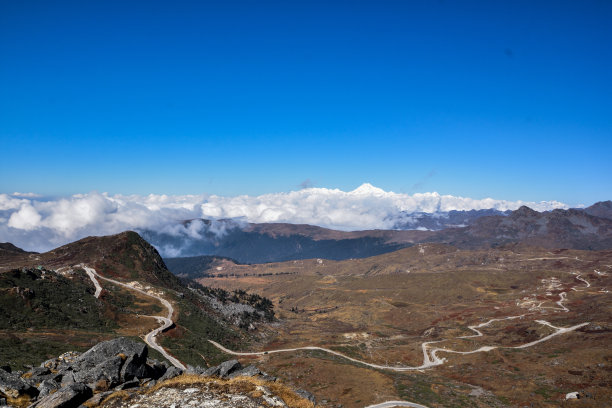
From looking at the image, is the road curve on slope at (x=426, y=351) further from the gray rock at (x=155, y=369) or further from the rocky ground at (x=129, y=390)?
the rocky ground at (x=129, y=390)

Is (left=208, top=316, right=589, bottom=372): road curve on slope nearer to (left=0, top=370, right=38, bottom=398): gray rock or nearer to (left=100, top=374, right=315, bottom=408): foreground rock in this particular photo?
(left=100, top=374, right=315, bottom=408): foreground rock

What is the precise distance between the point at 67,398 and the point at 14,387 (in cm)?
589

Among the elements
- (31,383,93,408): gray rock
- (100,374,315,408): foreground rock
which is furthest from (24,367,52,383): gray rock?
(100,374,315,408): foreground rock

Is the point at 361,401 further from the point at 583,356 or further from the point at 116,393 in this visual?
the point at 583,356

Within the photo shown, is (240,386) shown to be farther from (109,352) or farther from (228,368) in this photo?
(109,352)

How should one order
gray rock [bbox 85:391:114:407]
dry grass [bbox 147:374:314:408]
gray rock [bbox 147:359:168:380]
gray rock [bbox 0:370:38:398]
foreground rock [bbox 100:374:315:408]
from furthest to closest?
1. gray rock [bbox 147:359:168:380]
2. dry grass [bbox 147:374:314:408]
3. gray rock [bbox 0:370:38:398]
4. gray rock [bbox 85:391:114:407]
5. foreground rock [bbox 100:374:315:408]

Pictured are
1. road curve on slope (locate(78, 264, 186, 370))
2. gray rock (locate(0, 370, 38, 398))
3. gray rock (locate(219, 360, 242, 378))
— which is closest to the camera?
gray rock (locate(0, 370, 38, 398))

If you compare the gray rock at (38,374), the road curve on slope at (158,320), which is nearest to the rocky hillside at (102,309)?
the road curve on slope at (158,320)

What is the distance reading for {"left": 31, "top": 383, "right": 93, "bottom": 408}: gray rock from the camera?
79.0 ft

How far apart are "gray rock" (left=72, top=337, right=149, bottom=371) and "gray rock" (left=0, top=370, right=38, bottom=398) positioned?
7.27 metres

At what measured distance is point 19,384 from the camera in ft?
88.2

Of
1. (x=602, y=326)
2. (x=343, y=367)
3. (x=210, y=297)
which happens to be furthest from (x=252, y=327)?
(x=602, y=326)

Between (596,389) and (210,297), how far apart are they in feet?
557

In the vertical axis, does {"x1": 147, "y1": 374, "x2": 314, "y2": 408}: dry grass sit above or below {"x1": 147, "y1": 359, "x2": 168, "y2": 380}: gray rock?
above
